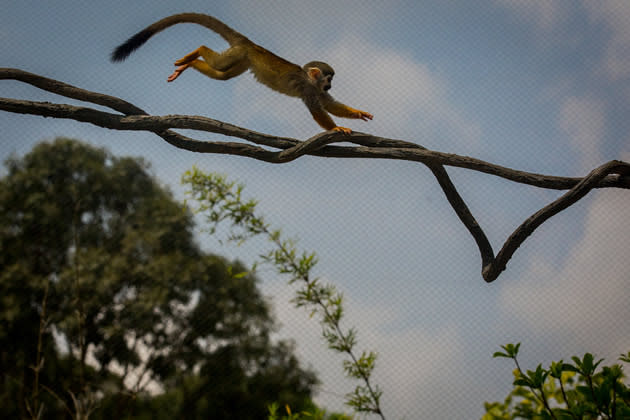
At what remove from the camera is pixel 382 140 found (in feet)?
3.47

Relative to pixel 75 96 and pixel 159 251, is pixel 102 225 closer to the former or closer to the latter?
pixel 159 251

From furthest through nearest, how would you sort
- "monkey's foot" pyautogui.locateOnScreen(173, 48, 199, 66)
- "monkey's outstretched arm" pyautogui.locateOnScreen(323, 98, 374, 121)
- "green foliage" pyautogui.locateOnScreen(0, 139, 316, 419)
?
"green foliage" pyautogui.locateOnScreen(0, 139, 316, 419) → "monkey's outstretched arm" pyautogui.locateOnScreen(323, 98, 374, 121) → "monkey's foot" pyautogui.locateOnScreen(173, 48, 199, 66)

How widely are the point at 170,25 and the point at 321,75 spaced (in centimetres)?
54

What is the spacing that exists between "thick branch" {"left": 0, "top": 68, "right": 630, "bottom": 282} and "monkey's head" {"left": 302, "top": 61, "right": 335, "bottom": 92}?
0.74 metres

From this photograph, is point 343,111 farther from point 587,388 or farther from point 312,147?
point 587,388

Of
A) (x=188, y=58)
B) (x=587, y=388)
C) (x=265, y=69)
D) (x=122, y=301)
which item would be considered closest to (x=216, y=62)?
(x=188, y=58)

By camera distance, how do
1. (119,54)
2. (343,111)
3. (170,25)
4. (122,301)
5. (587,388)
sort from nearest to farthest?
(587,388), (119,54), (170,25), (343,111), (122,301)

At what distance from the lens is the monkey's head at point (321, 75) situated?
1762mm

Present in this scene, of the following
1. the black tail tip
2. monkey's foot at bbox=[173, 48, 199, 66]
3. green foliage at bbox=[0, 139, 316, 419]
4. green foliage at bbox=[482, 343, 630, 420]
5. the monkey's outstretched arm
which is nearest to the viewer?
green foliage at bbox=[482, 343, 630, 420]

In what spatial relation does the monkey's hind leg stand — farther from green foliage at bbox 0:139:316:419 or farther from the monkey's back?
green foliage at bbox 0:139:316:419

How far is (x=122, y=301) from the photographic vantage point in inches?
311

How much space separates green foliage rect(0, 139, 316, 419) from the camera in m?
7.62

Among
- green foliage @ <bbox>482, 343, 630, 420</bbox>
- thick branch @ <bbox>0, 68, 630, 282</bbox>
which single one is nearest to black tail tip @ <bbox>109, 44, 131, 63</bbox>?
thick branch @ <bbox>0, 68, 630, 282</bbox>

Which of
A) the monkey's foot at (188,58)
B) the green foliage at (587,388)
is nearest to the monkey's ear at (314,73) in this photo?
the monkey's foot at (188,58)
